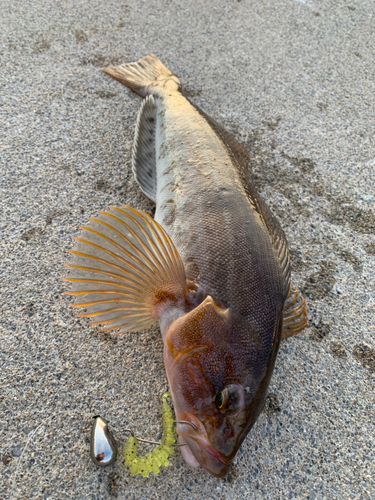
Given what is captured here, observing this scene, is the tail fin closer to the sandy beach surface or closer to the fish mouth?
the sandy beach surface

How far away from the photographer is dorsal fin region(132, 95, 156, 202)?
2.47 meters

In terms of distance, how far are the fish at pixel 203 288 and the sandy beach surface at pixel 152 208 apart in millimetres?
272

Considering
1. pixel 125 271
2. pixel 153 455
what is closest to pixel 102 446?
pixel 153 455

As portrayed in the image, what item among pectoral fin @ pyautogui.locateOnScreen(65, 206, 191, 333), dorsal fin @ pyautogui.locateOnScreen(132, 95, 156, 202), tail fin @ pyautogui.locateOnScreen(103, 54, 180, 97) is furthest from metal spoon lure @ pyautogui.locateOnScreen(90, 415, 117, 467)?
tail fin @ pyautogui.locateOnScreen(103, 54, 180, 97)

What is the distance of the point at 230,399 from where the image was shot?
58.0 inches

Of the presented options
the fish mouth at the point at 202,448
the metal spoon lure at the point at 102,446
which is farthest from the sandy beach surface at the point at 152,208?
the fish mouth at the point at 202,448

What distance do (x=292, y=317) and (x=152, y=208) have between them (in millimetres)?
1197

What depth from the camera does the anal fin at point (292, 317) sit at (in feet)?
6.40

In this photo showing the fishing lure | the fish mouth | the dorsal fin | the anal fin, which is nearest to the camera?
the fish mouth

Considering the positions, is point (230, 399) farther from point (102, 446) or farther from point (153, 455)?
point (102, 446)

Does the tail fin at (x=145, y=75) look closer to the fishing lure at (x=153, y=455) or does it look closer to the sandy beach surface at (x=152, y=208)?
the sandy beach surface at (x=152, y=208)

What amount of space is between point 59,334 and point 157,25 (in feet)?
11.3

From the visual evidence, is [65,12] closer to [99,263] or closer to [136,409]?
[99,263]

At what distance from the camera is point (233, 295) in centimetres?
166
